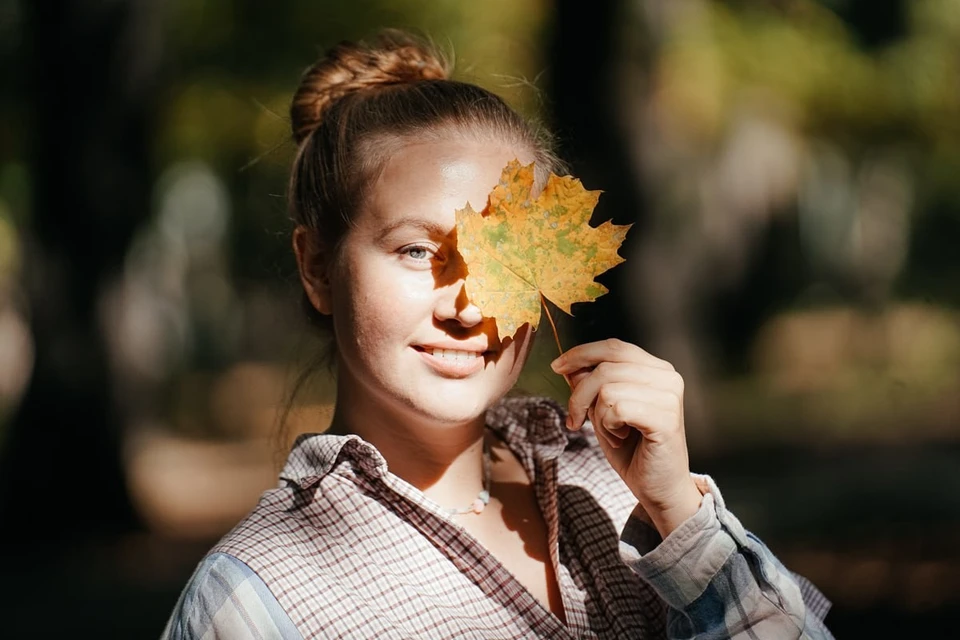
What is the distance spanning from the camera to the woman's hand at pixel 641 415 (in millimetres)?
1897

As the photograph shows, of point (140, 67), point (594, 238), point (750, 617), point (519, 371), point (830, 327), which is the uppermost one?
point (594, 238)

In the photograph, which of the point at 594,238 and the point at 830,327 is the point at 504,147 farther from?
the point at 830,327

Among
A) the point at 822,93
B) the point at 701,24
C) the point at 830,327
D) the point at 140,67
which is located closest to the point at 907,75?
the point at 701,24

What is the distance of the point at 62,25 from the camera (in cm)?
738

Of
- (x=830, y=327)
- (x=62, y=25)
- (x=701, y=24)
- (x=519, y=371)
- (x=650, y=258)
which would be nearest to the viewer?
(x=519, y=371)

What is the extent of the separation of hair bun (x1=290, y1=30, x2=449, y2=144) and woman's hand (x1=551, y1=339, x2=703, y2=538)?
79 centimetres

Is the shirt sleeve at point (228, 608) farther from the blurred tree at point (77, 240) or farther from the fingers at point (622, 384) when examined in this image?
the blurred tree at point (77, 240)

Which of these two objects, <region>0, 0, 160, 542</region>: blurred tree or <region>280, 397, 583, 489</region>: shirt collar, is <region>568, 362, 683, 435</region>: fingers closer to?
<region>280, 397, 583, 489</region>: shirt collar

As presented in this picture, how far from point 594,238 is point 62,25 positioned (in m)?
6.49

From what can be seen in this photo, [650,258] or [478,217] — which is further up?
[478,217]

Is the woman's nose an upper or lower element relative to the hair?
lower

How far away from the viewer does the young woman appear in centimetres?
190

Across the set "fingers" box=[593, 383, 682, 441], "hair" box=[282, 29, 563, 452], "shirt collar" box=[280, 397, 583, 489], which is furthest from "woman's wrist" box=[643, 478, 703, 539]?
"hair" box=[282, 29, 563, 452]

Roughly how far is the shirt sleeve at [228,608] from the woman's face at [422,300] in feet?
1.38
